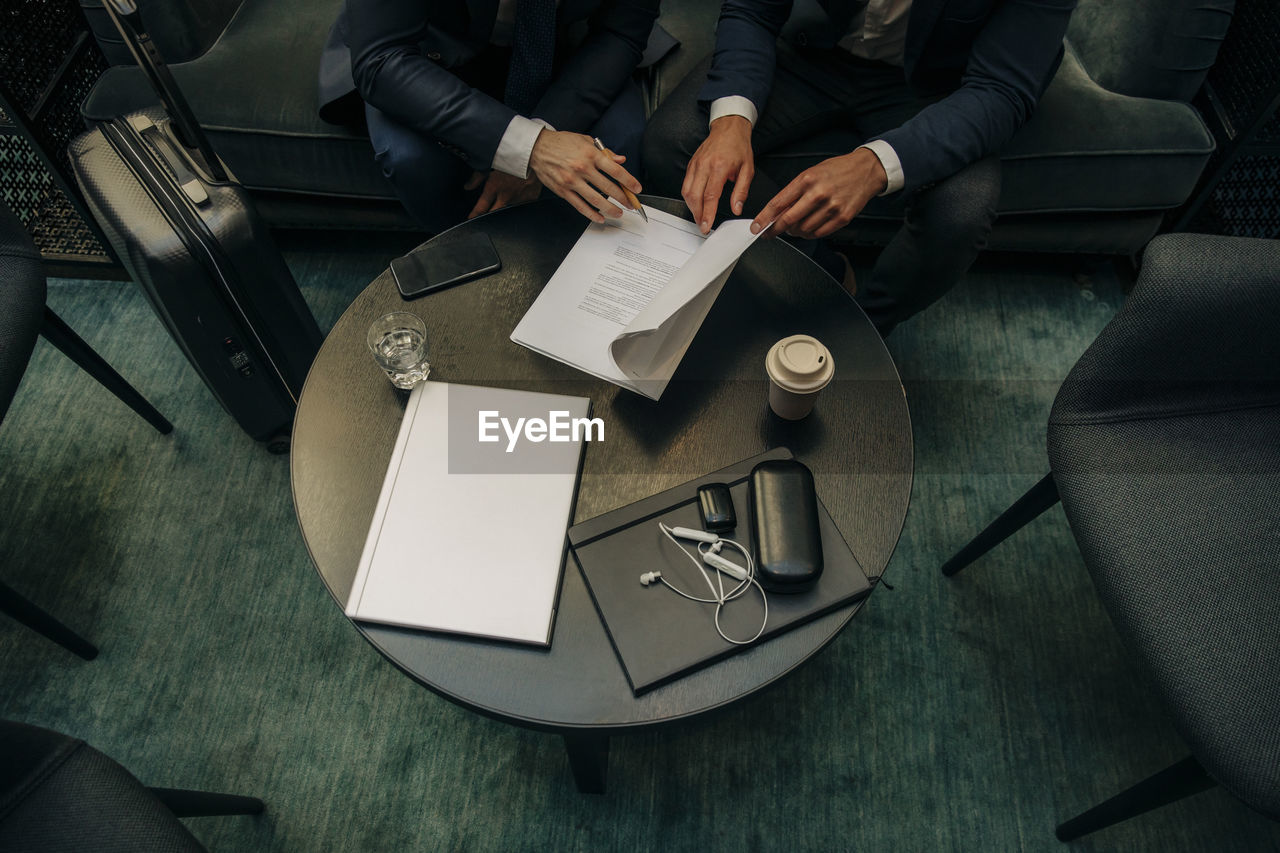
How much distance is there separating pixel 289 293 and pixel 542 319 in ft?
1.76

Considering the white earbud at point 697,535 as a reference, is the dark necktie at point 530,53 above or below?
above

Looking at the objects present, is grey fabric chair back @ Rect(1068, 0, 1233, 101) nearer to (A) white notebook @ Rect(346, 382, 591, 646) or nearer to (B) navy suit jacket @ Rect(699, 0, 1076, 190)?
(B) navy suit jacket @ Rect(699, 0, 1076, 190)

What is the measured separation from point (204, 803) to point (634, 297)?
3.01 feet

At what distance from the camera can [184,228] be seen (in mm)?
1136

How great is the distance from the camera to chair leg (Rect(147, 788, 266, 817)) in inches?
39.0

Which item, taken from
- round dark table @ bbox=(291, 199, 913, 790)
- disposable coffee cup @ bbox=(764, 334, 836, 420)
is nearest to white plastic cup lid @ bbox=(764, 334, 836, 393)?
disposable coffee cup @ bbox=(764, 334, 836, 420)

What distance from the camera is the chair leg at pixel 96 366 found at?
4.12ft

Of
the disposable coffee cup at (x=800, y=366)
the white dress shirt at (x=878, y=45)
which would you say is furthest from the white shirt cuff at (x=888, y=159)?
the disposable coffee cup at (x=800, y=366)

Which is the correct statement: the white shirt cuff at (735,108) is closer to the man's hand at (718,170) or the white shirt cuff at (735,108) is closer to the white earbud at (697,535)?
the man's hand at (718,170)

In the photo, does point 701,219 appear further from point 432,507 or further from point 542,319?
point 432,507

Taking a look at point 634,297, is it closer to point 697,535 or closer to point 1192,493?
point 697,535

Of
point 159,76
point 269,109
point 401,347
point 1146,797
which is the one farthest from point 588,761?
point 269,109

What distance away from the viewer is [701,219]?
108 cm

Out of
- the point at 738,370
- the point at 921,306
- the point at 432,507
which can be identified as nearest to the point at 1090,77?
the point at 921,306
